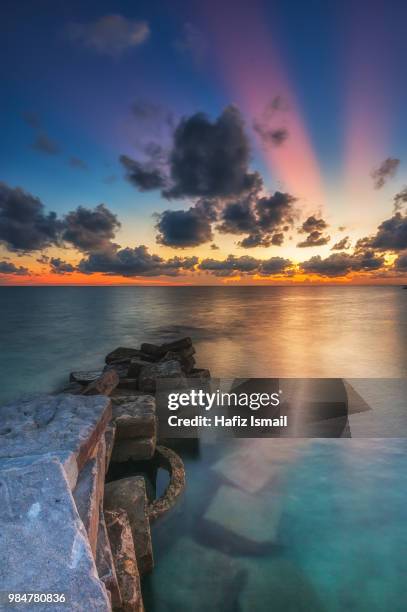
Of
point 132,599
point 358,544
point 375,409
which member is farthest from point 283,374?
point 132,599

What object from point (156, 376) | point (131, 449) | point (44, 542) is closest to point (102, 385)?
point (131, 449)

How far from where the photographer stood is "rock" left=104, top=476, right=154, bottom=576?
12.4 feet

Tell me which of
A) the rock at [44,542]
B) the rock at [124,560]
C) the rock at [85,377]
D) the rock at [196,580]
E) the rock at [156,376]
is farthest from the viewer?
the rock at [85,377]

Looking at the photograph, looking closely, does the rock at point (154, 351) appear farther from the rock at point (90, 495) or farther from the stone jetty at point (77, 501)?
the rock at point (90, 495)

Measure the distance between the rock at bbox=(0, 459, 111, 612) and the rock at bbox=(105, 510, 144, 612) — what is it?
3.39 ft

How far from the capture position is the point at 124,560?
3.21 m

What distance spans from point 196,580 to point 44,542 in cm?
243

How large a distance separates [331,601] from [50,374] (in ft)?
44.3

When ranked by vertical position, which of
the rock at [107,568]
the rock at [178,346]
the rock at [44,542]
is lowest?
the rock at [178,346]

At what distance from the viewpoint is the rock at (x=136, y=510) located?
149 inches

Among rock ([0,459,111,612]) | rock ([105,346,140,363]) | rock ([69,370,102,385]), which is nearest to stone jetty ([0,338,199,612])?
rock ([0,459,111,612])

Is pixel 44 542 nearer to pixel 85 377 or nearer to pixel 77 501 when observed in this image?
pixel 77 501

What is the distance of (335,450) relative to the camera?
6691 mm

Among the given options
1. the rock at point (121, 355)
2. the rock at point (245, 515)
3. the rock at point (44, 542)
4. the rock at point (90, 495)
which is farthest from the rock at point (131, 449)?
the rock at point (121, 355)
